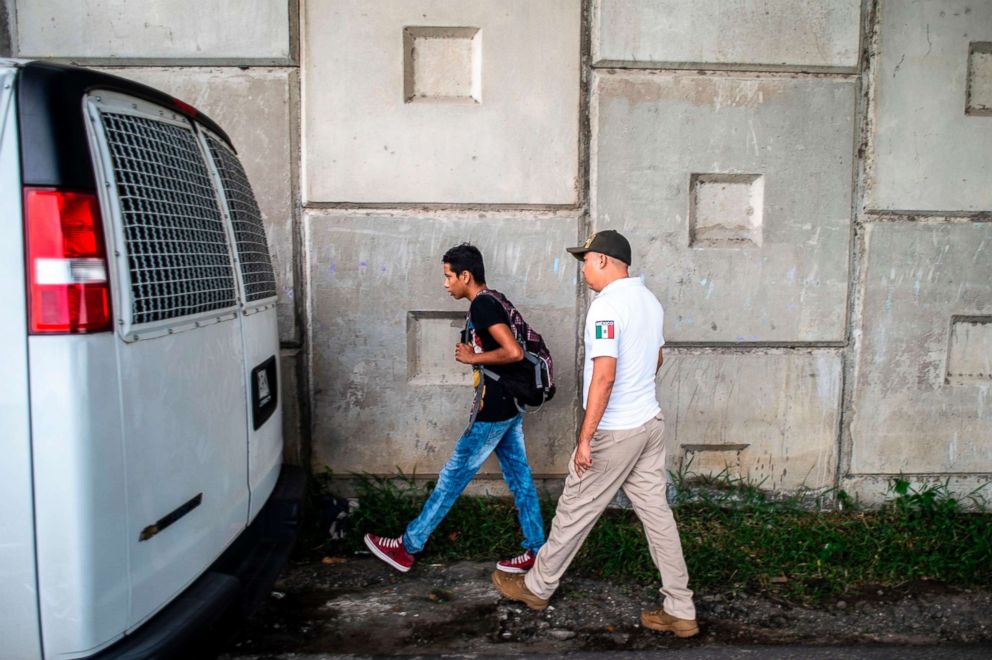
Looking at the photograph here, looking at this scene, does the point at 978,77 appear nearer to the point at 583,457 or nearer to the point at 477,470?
the point at 583,457

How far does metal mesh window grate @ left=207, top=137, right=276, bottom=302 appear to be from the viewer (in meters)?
2.85

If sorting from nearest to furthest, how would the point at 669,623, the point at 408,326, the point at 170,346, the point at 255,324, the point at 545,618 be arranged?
the point at 170,346 → the point at 255,324 → the point at 669,623 → the point at 545,618 → the point at 408,326

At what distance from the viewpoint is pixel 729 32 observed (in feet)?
14.3

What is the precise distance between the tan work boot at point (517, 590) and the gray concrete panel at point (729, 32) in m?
2.84

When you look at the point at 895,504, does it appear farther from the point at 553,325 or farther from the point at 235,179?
the point at 235,179

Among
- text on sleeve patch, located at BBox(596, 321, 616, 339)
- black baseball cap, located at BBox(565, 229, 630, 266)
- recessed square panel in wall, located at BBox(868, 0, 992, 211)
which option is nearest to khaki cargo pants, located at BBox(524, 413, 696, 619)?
text on sleeve patch, located at BBox(596, 321, 616, 339)

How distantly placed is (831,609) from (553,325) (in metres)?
2.02

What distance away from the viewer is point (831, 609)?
3570 mm

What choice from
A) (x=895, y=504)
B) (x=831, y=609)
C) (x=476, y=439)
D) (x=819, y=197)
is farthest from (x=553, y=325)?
(x=895, y=504)

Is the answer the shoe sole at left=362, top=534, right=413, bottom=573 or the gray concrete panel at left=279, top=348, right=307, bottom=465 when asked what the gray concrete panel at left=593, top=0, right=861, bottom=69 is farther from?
the shoe sole at left=362, top=534, right=413, bottom=573

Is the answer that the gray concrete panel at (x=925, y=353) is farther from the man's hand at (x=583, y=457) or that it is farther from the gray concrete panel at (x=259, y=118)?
the gray concrete panel at (x=259, y=118)

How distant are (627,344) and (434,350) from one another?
1637 millimetres

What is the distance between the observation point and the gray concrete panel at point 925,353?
4.50 metres

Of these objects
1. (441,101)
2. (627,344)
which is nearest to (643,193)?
(441,101)
